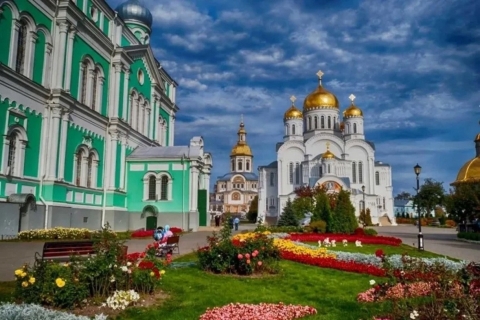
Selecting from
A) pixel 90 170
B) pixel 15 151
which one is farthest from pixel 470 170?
pixel 15 151

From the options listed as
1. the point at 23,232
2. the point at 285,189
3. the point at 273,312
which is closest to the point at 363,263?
the point at 273,312

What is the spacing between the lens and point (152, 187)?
2973 centimetres

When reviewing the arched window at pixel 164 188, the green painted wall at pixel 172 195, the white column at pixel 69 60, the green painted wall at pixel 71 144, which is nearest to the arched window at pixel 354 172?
the green painted wall at pixel 172 195

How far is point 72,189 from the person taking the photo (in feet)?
76.0

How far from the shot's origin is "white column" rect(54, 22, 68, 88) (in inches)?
872

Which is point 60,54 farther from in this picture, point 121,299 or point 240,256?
point 121,299

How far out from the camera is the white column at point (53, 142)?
844 inches

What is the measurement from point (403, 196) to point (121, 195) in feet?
307

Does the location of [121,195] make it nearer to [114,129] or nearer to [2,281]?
[114,129]

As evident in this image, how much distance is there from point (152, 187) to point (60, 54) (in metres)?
10.9

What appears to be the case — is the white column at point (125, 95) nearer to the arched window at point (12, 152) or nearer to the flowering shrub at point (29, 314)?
the arched window at point (12, 152)

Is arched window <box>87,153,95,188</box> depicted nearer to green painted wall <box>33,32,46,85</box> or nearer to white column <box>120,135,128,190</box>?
white column <box>120,135,128,190</box>

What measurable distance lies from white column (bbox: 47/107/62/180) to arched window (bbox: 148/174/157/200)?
864 centimetres

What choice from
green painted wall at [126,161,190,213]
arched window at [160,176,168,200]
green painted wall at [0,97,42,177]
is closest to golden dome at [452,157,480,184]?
green painted wall at [126,161,190,213]
